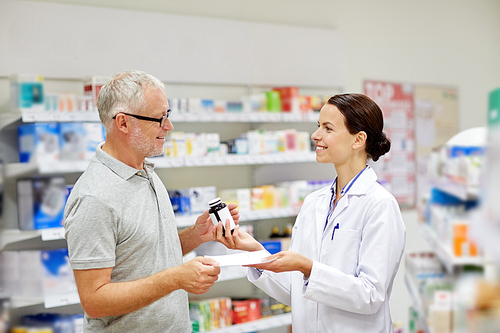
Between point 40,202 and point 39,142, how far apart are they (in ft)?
1.40

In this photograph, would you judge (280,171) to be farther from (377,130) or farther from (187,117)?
(377,130)

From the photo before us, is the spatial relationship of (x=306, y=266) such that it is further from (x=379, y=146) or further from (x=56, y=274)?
(x=56, y=274)

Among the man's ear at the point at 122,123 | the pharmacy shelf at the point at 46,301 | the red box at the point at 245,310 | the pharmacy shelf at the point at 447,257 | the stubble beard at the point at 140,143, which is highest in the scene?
the man's ear at the point at 122,123

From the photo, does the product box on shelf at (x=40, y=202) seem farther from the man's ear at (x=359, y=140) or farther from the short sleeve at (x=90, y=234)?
the man's ear at (x=359, y=140)

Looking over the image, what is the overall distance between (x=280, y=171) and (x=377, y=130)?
266 centimetres

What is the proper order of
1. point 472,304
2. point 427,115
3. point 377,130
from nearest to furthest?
1. point 472,304
2. point 377,130
3. point 427,115

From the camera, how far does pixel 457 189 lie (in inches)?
50.3

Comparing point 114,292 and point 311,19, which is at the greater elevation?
point 311,19

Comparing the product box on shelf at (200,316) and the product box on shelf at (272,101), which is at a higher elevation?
the product box on shelf at (272,101)

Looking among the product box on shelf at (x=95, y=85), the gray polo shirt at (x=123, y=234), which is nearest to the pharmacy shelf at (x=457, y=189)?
the gray polo shirt at (x=123, y=234)

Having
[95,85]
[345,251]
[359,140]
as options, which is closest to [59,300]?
[95,85]

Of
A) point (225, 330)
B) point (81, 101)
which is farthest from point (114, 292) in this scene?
point (225, 330)

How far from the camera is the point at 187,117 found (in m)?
3.84

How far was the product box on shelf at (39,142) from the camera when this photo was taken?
3.32 metres
